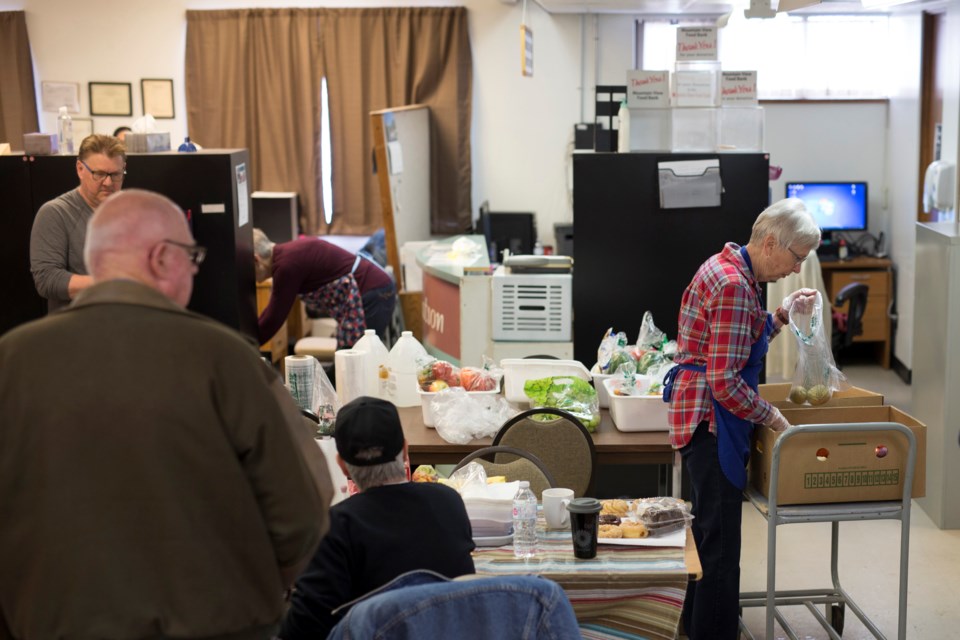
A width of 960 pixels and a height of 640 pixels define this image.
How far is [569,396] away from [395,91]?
543cm

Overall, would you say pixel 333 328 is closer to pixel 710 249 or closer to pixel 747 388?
pixel 710 249

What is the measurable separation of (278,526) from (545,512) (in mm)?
1293

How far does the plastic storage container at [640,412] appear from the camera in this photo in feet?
13.3

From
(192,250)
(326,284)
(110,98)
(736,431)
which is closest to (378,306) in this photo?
(326,284)

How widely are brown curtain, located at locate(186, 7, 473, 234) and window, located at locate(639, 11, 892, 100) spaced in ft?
5.46

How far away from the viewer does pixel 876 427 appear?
346cm

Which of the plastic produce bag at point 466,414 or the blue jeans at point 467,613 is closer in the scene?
the blue jeans at point 467,613

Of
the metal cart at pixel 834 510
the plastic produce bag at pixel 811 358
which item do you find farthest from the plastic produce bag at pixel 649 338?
the metal cart at pixel 834 510

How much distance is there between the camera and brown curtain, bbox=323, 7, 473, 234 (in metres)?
8.92

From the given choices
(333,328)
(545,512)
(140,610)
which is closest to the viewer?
(140,610)

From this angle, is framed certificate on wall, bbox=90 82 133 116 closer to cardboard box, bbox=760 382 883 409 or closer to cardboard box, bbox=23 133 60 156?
cardboard box, bbox=23 133 60 156

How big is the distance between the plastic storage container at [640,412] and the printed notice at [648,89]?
1.69 metres

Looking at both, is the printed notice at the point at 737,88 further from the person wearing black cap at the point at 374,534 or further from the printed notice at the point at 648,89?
the person wearing black cap at the point at 374,534

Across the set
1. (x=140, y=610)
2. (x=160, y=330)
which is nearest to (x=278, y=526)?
(x=140, y=610)
